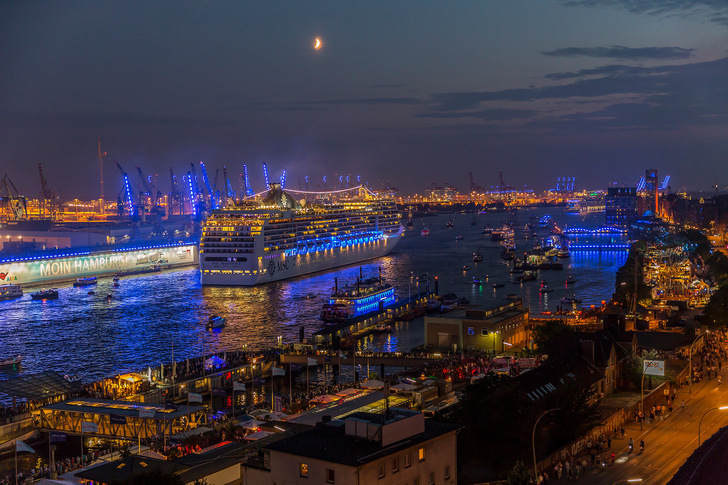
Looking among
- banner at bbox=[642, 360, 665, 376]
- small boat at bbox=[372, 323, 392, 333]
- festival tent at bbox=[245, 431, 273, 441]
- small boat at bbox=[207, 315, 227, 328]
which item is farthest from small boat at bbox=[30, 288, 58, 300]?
banner at bbox=[642, 360, 665, 376]

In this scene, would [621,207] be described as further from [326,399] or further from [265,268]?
[326,399]

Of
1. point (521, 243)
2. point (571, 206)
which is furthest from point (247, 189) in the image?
point (571, 206)

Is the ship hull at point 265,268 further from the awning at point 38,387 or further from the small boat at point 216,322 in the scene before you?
the awning at point 38,387

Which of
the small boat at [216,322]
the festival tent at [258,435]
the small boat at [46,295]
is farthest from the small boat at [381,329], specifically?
the small boat at [46,295]

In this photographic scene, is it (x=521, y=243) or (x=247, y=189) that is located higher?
(x=247, y=189)

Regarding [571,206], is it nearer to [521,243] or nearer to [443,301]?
[521,243]
